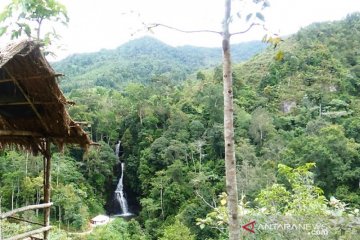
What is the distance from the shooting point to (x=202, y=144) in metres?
22.9

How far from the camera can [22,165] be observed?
752 inches

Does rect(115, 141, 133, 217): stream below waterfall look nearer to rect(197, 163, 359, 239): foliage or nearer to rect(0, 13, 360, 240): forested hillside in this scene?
rect(0, 13, 360, 240): forested hillside

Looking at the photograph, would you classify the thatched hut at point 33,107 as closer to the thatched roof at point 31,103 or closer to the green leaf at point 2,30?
the thatched roof at point 31,103

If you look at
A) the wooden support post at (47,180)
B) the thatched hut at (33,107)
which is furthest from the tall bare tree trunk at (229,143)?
the wooden support post at (47,180)

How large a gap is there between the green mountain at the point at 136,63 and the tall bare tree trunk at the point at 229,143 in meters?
31.1

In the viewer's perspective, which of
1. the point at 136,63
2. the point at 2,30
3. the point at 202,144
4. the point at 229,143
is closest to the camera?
the point at 229,143

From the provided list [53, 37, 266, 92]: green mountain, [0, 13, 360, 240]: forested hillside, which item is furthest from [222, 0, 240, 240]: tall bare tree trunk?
[53, 37, 266, 92]: green mountain

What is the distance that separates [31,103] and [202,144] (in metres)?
20.0

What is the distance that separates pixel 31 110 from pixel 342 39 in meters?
34.5

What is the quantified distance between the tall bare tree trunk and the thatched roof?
1.40 metres

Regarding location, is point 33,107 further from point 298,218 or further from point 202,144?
point 202,144

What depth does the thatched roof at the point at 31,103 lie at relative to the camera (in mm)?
2697

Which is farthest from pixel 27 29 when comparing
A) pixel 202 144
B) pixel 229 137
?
pixel 202 144

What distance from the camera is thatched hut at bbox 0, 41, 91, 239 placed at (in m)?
2.71
